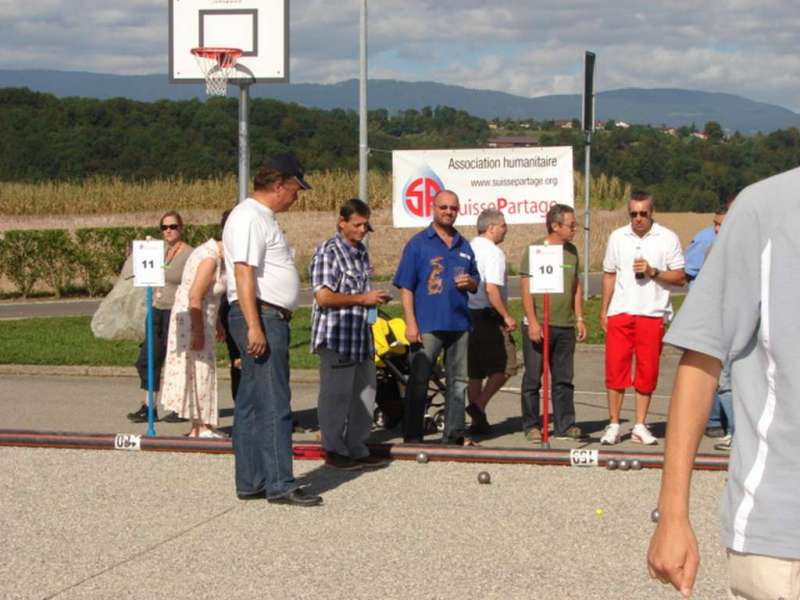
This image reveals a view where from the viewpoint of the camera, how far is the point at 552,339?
1200 centimetres

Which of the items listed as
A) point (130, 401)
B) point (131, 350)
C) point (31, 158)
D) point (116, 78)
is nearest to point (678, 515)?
point (130, 401)

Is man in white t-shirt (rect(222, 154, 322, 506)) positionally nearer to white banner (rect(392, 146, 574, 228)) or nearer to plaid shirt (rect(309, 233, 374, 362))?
plaid shirt (rect(309, 233, 374, 362))

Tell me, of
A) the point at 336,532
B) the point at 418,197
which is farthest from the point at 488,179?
the point at 336,532

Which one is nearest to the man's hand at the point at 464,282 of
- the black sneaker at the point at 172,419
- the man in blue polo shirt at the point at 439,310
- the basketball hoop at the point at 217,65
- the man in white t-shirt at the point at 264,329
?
the man in blue polo shirt at the point at 439,310

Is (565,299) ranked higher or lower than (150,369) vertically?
higher

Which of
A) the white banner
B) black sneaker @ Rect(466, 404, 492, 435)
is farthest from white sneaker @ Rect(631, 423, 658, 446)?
the white banner

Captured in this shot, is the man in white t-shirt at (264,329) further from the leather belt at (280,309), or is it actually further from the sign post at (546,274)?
the sign post at (546,274)

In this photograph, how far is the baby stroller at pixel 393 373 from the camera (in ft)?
39.5

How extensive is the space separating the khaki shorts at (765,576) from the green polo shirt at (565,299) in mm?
8477

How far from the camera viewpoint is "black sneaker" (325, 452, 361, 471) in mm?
10133

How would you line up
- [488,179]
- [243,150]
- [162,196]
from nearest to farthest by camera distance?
[243,150]
[488,179]
[162,196]

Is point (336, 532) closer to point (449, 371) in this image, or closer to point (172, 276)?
point (449, 371)

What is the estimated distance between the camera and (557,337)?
1198cm

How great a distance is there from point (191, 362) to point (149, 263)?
86cm
